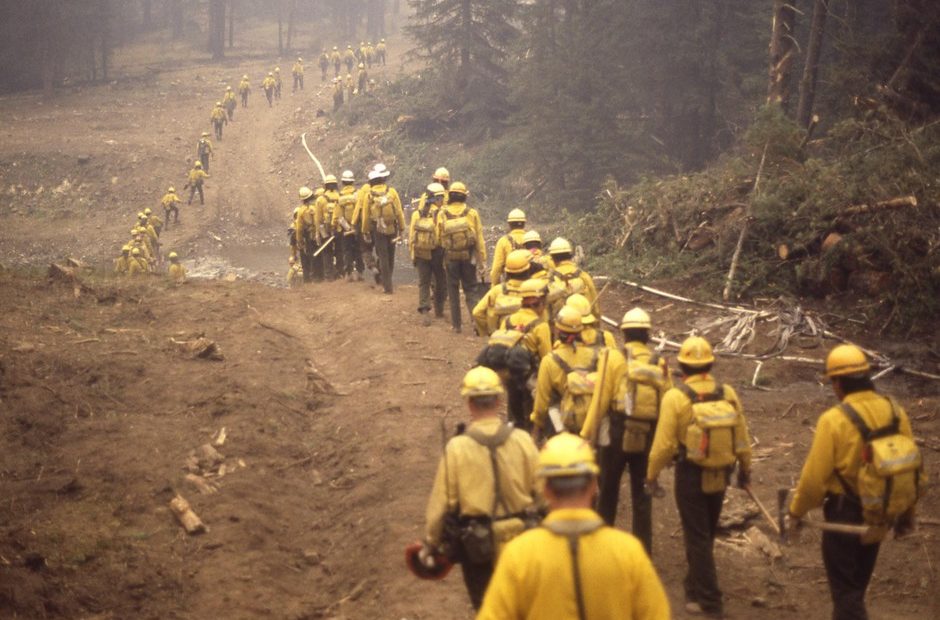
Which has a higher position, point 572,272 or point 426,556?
point 572,272

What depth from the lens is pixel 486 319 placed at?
954cm

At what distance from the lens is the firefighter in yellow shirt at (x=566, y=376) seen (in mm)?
7199

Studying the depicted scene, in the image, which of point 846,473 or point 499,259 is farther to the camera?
point 499,259

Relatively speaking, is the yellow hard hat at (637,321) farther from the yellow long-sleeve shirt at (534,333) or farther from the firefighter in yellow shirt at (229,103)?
the firefighter in yellow shirt at (229,103)

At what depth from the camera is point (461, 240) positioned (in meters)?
13.4

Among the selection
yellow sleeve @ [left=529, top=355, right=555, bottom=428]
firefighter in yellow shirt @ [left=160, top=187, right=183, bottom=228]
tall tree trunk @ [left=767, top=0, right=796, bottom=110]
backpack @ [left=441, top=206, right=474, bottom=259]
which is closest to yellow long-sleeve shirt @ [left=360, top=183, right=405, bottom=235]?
backpack @ [left=441, top=206, right=474, bottom=259]

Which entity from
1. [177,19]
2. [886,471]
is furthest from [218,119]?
[886,471]

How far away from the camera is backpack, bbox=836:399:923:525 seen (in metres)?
5.50

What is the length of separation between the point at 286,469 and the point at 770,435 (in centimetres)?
582

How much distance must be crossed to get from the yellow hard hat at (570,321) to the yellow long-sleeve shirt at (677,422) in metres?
0.96

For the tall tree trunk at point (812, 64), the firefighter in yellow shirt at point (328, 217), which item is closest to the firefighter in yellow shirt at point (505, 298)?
the firefighter in yellow shirt at point (328, 217)

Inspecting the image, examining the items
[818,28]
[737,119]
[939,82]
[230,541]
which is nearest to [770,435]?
[230,541]

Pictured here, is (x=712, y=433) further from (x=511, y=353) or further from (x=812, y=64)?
(x=812, y=64)

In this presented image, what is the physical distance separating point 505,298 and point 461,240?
436cm
